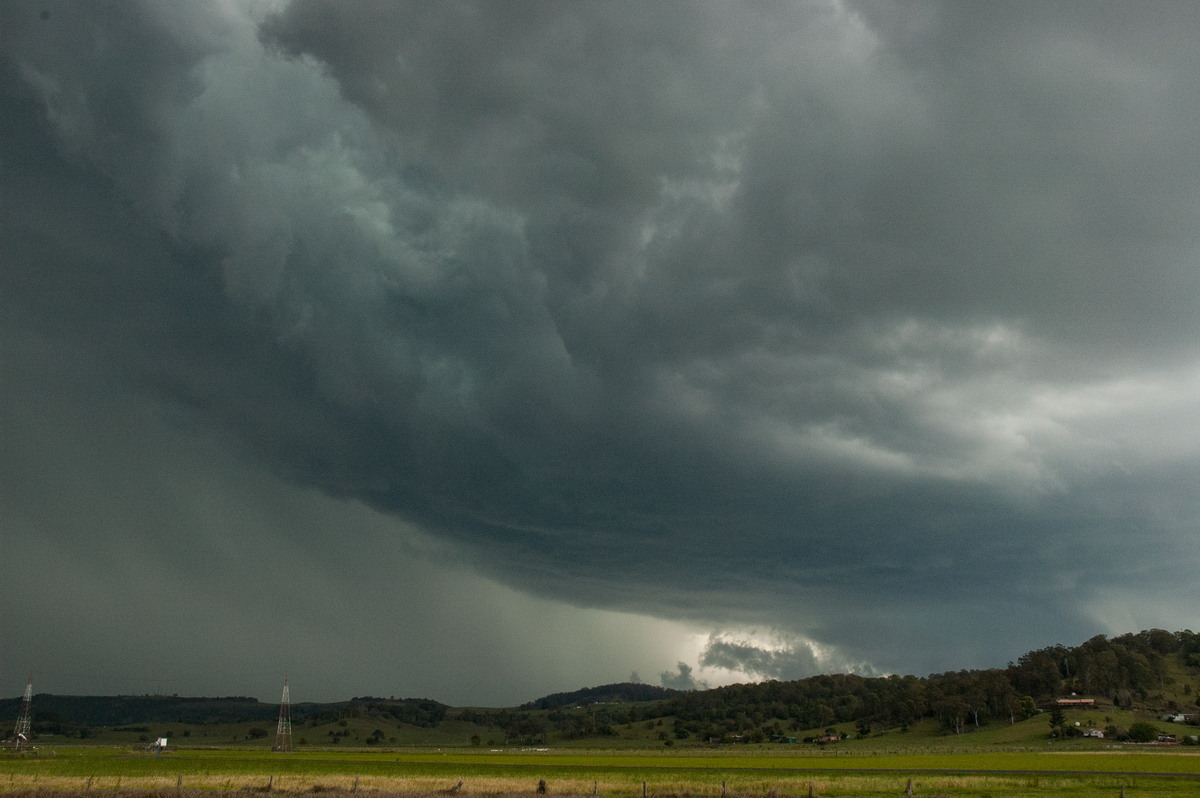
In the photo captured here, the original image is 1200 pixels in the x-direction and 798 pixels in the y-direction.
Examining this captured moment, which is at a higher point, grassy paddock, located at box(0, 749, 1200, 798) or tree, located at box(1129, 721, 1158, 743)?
grassy paddock, located at box(0, 749, 1200, 798)

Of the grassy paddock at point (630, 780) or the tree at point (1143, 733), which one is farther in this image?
the tree at point (1143, 733)

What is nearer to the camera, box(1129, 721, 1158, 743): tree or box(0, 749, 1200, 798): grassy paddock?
box(0, 749, 1200, 798): grassy paddock

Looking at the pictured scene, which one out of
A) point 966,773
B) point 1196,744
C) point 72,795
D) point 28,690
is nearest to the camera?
point 72,795

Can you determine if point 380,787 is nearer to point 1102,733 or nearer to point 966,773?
point 966,773

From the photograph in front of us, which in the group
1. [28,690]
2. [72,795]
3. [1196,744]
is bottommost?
[1196,744]

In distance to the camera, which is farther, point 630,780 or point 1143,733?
point 1143,733

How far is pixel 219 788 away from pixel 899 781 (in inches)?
2604

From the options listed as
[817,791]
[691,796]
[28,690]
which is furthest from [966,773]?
[28,690]

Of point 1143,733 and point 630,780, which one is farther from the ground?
point 630,780

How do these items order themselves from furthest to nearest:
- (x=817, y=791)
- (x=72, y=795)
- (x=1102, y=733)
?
(x=1102, y=733), (x=817, y=791), (x=72, y=795)

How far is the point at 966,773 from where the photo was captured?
9300cm

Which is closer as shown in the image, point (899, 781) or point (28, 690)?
point (899, 781)

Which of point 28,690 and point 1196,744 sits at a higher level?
point 28,690

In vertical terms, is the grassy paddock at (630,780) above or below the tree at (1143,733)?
above
